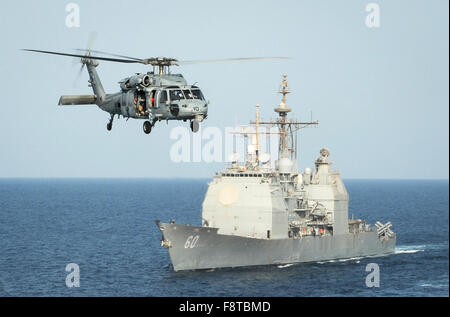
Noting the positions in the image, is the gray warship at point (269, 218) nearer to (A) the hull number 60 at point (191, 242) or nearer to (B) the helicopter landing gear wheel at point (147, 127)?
(A) the hull number 60 at point (191, 242)

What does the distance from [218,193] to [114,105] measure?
22274 millimetres

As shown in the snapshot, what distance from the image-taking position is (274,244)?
143ft

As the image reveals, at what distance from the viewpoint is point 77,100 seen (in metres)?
22.9

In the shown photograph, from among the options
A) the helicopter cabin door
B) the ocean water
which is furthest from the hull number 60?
the helicopter cabin door

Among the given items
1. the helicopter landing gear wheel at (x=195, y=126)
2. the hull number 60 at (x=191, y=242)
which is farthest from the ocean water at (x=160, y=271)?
the helicopter landing gear wheel at (x=195, y=126)

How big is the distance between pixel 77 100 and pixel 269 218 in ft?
71.9

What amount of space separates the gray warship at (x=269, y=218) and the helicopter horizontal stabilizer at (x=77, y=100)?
1762 centimetres

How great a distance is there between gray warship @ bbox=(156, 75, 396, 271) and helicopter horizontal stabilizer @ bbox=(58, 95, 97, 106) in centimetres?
1762

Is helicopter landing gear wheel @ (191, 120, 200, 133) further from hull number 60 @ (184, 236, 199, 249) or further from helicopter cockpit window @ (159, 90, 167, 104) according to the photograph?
hull number 60 @ (184, 236, 199, 249)

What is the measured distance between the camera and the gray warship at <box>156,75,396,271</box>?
138 ft

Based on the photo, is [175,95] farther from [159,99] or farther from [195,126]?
[195,126]
